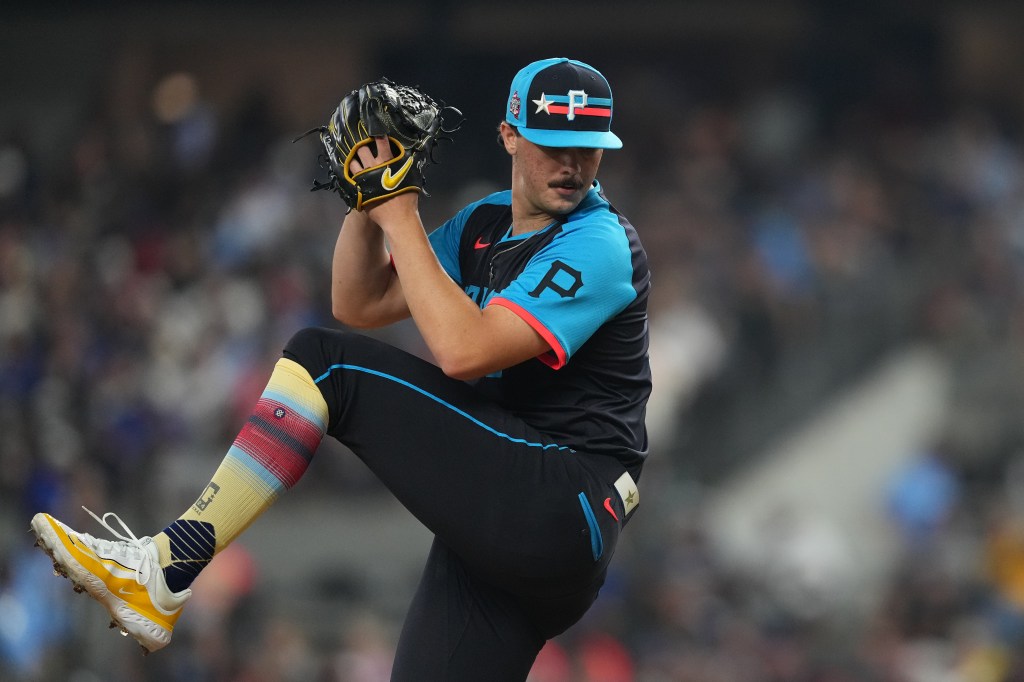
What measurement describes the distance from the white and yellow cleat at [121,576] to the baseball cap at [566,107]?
1.34 meters

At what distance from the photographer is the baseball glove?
334 centimetres

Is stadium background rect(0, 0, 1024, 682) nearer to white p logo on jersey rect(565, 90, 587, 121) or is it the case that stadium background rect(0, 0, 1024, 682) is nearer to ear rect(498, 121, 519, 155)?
ear rect(498, 121, 519, 155)

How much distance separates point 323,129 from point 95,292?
24.2ft

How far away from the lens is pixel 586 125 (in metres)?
3.43

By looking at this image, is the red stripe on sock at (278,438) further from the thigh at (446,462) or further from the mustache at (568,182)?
the mustache at (568,182)

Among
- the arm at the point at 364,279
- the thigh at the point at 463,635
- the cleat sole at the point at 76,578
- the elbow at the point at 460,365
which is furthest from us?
the arm at the point at 364,279

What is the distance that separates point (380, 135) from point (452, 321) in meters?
0.49

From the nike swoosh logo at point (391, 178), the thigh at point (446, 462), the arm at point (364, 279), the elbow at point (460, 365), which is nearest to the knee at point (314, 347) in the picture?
the thigh at point (446, 462)

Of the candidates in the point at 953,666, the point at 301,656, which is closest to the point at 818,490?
the point at 953,666

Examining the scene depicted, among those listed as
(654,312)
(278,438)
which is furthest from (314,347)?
(654,312)

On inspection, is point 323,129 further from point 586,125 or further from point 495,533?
point 495,533

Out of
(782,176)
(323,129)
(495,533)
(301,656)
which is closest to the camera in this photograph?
(495,533)

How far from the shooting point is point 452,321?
323cm

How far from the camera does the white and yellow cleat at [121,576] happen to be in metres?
3.12
